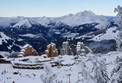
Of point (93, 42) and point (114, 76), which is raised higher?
point (114, 76)

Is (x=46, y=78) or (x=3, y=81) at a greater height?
(x=46, y=78)

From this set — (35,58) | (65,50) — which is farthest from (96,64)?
(65,50)

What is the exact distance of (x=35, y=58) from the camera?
67.6 metres

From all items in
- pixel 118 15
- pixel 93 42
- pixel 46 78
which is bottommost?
pixel 93 42

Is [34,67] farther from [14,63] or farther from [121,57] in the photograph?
[121,57]

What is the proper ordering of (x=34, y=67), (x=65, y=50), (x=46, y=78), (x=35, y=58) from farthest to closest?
(x=65, y=50), (x=35, y=58), (x=34, y=67), (x=46, y=78)

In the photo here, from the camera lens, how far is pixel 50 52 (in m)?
87.3

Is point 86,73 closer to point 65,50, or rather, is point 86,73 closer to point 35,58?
point 35,58

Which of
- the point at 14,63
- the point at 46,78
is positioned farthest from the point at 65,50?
the point at 46,78

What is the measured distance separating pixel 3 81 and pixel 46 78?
17306 millimetres

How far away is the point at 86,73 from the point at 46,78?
209 cm

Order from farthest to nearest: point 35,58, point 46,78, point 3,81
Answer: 1. point 35,58
2. point 3,81
3. point 46,78

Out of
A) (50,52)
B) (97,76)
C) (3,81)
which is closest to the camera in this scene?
(97,76)

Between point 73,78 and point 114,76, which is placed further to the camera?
point 73,78
